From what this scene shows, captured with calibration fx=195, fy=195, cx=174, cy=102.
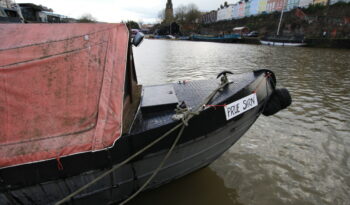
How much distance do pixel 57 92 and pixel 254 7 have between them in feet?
301

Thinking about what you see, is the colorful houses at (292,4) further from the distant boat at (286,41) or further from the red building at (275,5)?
the distant boat at (286,41)

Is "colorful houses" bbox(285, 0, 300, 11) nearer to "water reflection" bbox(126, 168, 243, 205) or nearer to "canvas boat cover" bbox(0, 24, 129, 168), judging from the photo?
"water reflection" bbox(126, 168, 243, 205)

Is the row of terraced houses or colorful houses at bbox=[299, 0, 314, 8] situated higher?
the row of terraced houses

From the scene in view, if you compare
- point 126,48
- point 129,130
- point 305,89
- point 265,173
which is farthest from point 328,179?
point 305,89

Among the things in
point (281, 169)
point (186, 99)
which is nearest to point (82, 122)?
point (186, 99)

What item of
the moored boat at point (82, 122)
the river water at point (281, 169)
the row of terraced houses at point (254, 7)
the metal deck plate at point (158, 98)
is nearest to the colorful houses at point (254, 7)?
the row of terraced houses at point (254, 7)

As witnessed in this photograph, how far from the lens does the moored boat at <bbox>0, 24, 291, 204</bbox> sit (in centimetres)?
213

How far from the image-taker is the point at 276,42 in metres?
37.3

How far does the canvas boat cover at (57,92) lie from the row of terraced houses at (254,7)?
60353mm

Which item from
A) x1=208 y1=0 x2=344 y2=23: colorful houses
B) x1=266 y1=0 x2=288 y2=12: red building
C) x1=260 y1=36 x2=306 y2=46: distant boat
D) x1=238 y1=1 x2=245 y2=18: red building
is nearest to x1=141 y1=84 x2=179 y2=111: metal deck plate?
x1=260 y1=36 x2=306 y2=46: distant boat

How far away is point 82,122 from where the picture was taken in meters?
2.27

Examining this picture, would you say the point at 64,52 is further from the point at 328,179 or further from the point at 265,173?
the point at 328,179

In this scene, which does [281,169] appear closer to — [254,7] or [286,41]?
[286,41]

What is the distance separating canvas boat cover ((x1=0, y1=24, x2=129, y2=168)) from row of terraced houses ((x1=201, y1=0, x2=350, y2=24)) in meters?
60.4
